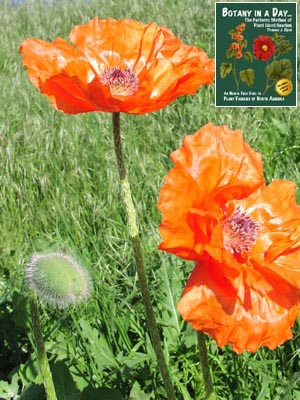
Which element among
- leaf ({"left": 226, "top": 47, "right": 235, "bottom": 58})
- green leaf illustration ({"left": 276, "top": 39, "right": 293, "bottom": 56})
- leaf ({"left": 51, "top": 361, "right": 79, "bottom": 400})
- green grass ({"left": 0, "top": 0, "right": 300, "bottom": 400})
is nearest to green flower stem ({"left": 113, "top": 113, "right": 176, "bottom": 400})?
green grass ({"left": 0, "top": 0, "right": 300, "bottom": 400})

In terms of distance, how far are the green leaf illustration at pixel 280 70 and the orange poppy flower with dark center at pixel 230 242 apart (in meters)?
2.47

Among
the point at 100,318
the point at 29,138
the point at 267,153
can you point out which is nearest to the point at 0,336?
the point at 100,318

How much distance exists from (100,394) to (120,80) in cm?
64

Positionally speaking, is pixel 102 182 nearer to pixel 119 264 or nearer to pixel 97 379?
pixel 119 264

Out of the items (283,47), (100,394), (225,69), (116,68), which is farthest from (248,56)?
(100,394)

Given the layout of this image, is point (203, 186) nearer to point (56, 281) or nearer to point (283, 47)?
point (56, 281)

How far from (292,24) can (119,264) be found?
2.11m

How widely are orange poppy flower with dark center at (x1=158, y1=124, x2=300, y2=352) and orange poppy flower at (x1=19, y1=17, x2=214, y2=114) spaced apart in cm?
12

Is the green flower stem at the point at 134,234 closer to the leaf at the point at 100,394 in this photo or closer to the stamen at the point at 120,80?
the stamen at the point at 120,80

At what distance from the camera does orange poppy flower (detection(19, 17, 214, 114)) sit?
97 centimetres

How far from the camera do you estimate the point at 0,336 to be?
189cm

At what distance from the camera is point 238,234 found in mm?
999

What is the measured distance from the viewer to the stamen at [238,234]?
0.99 metres

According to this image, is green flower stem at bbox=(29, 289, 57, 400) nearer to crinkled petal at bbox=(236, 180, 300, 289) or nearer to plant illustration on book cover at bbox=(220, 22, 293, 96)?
crinkled petal at bbox=(236, 180, 300, 289)
